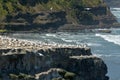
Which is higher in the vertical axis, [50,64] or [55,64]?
[50,64]

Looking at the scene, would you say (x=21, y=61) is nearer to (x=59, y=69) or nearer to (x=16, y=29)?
(x=59, y=69)

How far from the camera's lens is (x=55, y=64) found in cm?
6400

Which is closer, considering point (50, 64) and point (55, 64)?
point (50, 64)

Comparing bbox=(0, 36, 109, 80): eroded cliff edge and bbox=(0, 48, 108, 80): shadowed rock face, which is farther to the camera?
bbox=(0, 48, 108, 80): shadowed rock face

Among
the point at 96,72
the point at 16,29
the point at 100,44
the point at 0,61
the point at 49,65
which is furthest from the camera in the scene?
the point at 16,29

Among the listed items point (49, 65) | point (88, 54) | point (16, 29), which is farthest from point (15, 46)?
point (16, 29)

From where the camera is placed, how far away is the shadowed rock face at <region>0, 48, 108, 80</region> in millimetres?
59844

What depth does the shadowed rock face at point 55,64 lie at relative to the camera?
5984 centimetres

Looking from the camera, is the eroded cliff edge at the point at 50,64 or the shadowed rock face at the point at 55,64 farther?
the shadowed rock face at the point at 55,64

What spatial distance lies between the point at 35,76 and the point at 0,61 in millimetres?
3506

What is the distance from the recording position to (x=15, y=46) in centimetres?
6456

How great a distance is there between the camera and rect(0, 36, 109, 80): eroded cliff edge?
59.5 metres

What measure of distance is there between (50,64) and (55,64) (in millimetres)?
890

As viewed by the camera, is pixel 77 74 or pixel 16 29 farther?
pixel 16 29
